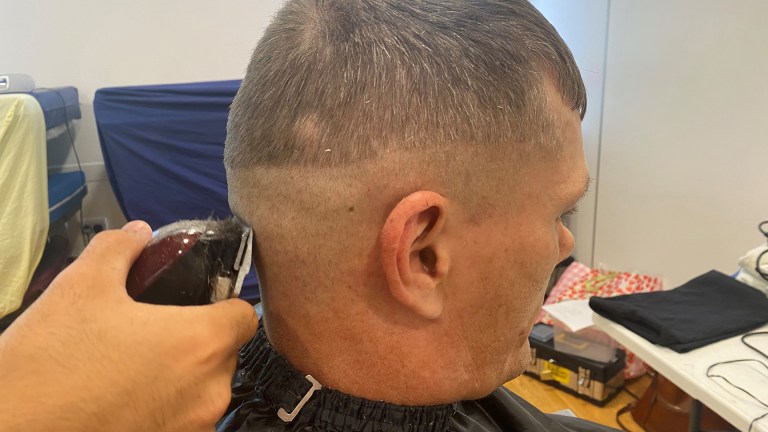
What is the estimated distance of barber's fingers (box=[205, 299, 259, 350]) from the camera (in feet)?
2.27

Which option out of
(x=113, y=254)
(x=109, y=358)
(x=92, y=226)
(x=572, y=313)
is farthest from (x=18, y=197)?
(x=572, y=313)

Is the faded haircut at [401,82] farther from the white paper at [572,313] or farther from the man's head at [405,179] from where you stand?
the white paper at [572,313]

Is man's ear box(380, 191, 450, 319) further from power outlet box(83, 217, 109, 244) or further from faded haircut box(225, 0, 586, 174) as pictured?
power outlet box(83, 217, 109, 244)

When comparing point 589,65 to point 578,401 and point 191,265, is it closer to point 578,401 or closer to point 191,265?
point 578,401

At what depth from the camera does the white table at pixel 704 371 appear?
1.31 m

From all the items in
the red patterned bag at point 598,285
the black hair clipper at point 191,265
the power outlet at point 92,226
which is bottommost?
the red patterned bag at point 598,285

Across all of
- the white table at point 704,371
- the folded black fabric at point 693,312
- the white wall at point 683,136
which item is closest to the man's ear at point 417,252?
the white table at point 704,371

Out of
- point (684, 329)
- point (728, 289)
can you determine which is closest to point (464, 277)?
point (684, 329)

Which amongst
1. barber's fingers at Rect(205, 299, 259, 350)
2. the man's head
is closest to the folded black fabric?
the man's head

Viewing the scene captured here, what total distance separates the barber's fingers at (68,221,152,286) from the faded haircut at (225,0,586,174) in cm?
19

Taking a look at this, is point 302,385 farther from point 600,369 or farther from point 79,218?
point 79,218

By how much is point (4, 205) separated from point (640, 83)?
291 cm

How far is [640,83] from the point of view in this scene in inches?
109

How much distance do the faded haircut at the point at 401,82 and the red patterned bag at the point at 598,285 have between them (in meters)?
2.24
